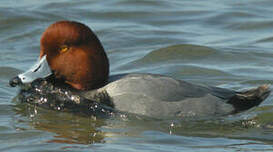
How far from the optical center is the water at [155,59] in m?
6.42

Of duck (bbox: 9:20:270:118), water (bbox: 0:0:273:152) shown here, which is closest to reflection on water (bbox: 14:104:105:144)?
water (bbox: 0:0:273:152)

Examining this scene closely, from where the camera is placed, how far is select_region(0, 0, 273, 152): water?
6.42m

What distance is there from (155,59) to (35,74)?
333cm

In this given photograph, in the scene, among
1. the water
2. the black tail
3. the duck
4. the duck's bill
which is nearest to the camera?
the water

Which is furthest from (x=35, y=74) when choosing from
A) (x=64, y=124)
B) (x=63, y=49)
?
(x=64, y=124)

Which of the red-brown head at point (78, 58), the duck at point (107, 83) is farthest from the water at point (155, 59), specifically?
the red-brown head at point (78, 58)

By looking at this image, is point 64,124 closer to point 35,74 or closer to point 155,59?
point 35,74

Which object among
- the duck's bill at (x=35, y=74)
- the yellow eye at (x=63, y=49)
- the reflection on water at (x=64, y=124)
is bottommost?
the reflection on water at (x=64, y=124)

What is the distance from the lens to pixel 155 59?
10.2 m

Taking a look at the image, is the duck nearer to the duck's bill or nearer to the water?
the duck's bill

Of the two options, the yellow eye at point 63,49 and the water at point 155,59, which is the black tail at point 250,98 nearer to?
the water at point 155,59

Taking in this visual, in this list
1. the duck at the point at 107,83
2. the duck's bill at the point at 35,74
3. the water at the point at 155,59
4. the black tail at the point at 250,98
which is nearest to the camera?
the water at the point at 155,59

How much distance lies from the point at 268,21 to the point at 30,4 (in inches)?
177

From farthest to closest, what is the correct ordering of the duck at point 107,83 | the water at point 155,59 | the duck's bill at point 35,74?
1. the duck's bill at point 35,74
2. the duck at point 107,83
3. the water at point 155,59
